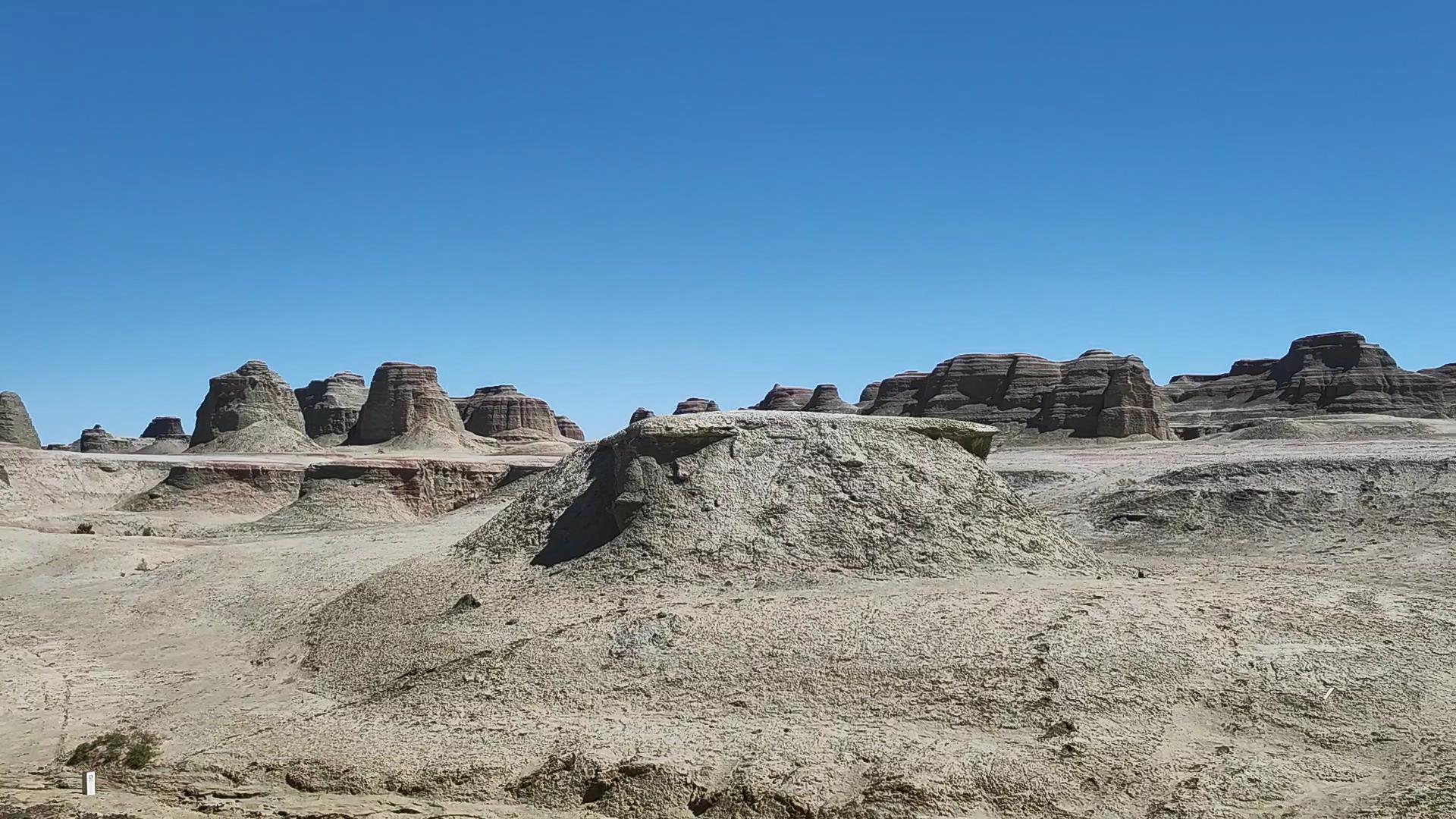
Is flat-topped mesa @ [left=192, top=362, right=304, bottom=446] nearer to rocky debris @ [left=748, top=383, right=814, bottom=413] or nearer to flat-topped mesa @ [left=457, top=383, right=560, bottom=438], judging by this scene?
flat-topped mesa @ [left=457, top=383, right=560, bottom=438]

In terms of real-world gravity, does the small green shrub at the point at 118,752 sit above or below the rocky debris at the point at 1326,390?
below

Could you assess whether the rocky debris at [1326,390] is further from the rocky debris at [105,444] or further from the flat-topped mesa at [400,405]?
the rocky debris at [105,444]

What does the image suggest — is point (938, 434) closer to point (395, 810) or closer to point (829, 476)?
point (829, 476)

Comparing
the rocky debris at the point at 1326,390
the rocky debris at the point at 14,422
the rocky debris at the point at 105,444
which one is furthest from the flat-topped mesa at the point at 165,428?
the rocky debris at the point at 1326,390

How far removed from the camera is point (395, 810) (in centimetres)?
668

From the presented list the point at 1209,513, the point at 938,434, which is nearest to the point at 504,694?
the point at 938,434

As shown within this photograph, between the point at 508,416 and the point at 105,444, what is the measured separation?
90.8 feet

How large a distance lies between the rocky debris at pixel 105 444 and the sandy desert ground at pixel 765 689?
227 feet

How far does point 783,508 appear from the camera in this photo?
11031 millimetres

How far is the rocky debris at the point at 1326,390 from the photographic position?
62.7m

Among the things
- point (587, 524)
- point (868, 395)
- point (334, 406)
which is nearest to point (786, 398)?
point (868, 395)

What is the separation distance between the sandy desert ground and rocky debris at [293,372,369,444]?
56.7 m

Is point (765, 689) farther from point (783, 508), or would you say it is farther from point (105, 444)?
point (105, 444)

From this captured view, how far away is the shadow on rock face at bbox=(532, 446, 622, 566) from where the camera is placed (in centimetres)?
1142
